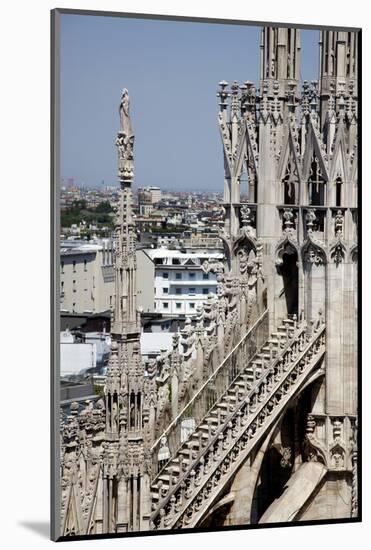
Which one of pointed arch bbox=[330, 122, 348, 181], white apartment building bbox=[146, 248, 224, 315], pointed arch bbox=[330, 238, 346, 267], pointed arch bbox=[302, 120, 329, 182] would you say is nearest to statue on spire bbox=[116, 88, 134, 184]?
white apartment building bbox=[146, 248, 224, 315]

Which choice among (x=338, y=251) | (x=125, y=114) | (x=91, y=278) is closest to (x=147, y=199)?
(x=125, y=114)

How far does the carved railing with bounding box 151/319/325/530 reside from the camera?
16.7 metres

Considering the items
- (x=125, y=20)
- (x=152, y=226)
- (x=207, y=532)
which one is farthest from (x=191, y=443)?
(x=125, y=20)

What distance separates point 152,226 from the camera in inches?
661

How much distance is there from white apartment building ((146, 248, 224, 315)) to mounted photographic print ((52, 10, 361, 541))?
18 mm

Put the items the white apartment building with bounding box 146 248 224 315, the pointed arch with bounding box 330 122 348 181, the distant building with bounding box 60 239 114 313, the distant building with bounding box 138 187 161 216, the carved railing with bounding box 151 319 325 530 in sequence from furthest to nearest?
1. the pointed arch with bounding box 330 122 348 181
2. the white apartment building with bounding box 146 248 224 315
3. the carved railing with bounding box 151 319 325 530
4. the distant building with bounding box 138 187 161 216
5. the distant building with bounding box 60 239 114 313

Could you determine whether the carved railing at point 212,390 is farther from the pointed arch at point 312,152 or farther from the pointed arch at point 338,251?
the pointed arch at point 312,152

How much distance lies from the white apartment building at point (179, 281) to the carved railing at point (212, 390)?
709mm

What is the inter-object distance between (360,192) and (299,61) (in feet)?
4.60

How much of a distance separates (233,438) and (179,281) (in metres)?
1.55

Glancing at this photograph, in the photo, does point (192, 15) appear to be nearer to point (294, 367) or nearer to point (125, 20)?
point (125, 20)

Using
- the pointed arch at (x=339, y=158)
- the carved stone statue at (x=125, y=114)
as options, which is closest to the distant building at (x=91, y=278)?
the carved stone statue at (x=125, y=114)

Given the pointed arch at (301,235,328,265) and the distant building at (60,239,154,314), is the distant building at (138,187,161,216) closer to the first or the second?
the distant building at (60,239,154,314)

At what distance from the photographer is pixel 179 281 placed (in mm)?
17000
